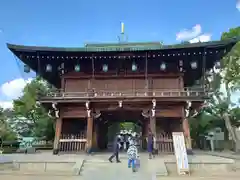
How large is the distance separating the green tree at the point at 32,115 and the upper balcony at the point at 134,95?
10606 mm

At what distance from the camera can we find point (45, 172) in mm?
11523

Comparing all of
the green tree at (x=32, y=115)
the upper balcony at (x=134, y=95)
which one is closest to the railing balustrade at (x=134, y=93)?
the upper balcony at (x=134, y=95)

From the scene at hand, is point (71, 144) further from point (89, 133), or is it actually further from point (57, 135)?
point (89, 133)

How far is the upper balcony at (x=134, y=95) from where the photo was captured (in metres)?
15.8

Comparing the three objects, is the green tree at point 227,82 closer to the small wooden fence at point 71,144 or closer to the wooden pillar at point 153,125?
the wooden pillar at point 153,125

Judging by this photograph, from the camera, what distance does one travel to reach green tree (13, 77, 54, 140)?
1065 inches

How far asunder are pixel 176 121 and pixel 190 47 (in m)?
6.69

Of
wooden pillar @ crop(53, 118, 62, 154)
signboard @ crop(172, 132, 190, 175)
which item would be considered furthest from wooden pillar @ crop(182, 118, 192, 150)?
wooden pillar @ crop(53, 118, 62, 154)

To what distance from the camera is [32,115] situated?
30312mm

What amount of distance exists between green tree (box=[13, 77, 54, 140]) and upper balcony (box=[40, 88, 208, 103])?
34.8 feet

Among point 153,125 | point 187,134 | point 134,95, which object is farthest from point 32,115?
point 187,134

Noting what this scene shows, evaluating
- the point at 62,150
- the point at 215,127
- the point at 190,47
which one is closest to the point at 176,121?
the point at 190,47

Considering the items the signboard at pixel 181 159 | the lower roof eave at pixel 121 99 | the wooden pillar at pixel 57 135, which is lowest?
the signboard at pixel 181 159

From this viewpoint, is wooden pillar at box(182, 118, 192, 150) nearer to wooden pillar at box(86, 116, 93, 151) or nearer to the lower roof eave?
the lower roof eave
